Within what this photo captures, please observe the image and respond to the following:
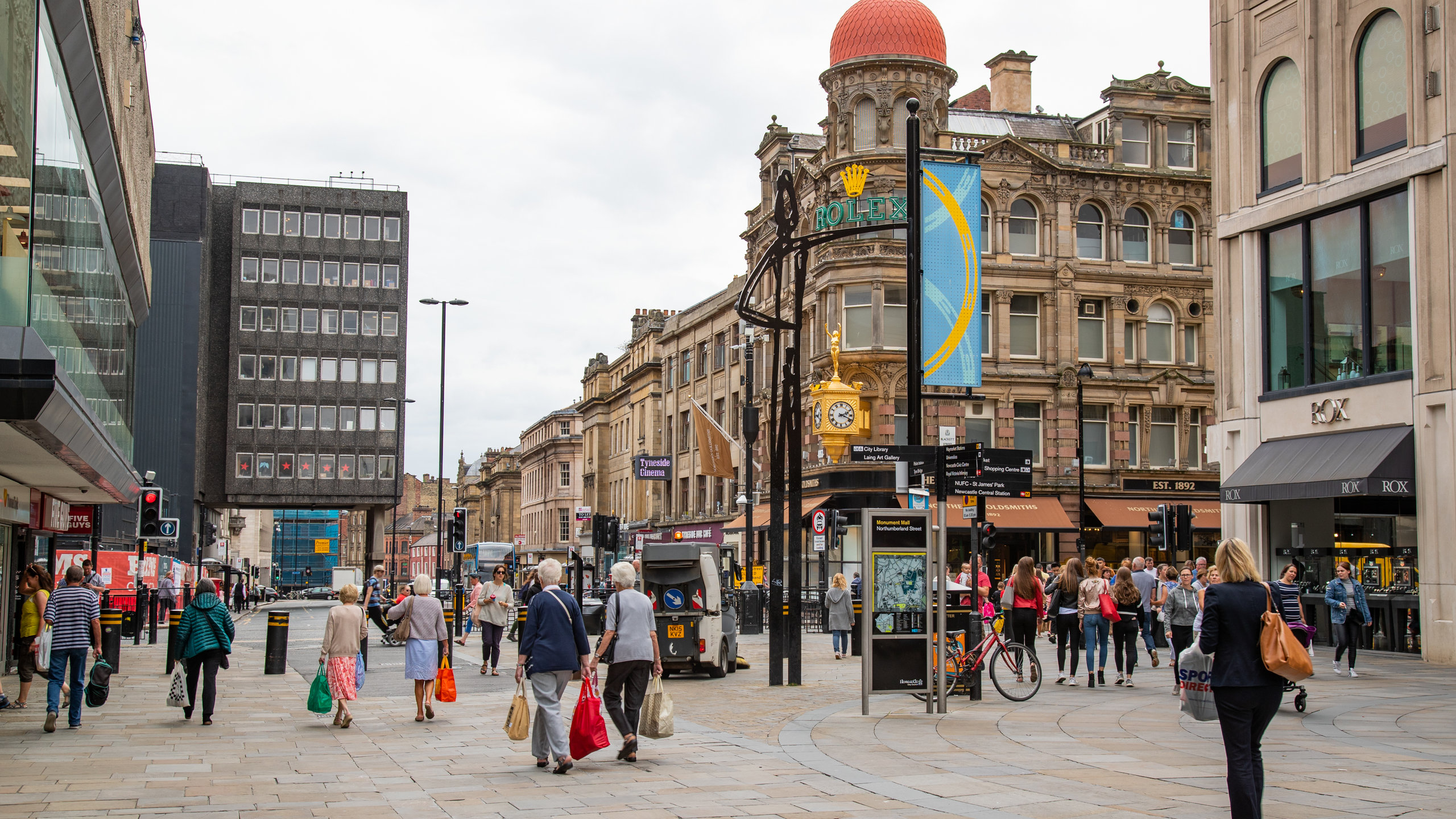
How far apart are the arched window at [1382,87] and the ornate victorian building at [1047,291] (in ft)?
64.8

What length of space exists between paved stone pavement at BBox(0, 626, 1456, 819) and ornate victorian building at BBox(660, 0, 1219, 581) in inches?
1093

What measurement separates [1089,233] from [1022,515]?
34.7 feet

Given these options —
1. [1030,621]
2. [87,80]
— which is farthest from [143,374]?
[1030,621]

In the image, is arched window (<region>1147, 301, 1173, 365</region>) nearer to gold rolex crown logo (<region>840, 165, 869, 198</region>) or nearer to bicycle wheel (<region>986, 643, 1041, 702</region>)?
gold rolex crown logo (<region>840, 165, 869, 198</region>)

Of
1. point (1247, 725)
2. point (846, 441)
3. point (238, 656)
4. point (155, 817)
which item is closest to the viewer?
point (1247, 725)

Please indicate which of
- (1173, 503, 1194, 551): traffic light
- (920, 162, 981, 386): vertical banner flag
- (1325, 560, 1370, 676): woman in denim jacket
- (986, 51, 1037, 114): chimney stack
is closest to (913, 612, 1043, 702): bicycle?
(920, 162, 981, 386): vertical banner flag

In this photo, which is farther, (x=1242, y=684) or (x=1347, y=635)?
(x=1347, y=635)

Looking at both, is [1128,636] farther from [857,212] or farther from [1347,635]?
[857,212]

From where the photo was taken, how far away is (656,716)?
10.9 metres

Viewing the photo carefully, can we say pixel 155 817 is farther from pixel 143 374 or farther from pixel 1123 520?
pixel 143 374

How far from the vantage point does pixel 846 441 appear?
143 feet

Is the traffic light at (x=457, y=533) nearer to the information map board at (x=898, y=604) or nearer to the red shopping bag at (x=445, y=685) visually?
the red shopping bag at (x=445, y=685)

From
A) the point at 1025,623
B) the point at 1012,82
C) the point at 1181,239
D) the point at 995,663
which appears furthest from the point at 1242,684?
the point at 1012,82

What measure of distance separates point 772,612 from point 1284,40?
641 inches
